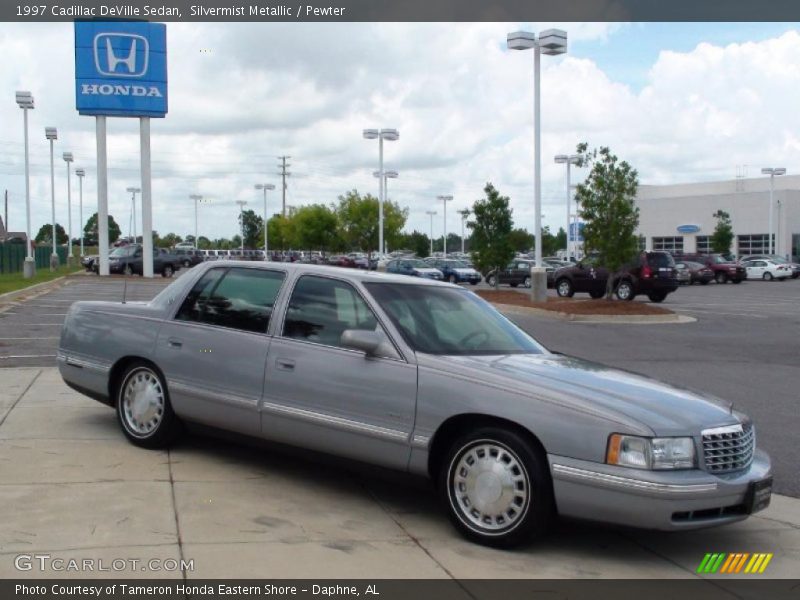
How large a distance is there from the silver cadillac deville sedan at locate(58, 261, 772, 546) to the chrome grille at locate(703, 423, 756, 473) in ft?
0.03

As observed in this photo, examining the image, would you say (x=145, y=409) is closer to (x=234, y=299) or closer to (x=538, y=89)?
(x=234, y=299)

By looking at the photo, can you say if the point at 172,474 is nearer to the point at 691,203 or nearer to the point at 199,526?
the point at 199,526

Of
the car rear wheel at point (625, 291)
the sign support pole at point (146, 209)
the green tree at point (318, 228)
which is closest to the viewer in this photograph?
the car rear wheel at point (625, 291)

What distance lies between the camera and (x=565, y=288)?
3559cm

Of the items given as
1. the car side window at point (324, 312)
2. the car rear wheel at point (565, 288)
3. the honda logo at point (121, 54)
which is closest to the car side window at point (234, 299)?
the car side window at point (324, 312)

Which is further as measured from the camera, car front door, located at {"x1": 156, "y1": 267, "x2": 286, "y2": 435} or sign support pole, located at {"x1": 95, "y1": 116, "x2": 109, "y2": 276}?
sign support pole, located at {"x1": 95, "y1": 116, "x2": 109, "y2": 276}

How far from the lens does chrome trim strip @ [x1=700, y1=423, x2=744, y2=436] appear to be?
17.5ft

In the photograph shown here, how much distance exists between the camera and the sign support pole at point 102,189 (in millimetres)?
43438

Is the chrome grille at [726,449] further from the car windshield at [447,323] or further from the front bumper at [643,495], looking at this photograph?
the car windshield at [447,323]

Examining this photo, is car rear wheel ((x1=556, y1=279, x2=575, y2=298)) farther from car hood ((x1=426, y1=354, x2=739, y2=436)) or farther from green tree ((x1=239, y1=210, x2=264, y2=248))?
green tree ((x1=239, y1=210, x2=264, y2=248))

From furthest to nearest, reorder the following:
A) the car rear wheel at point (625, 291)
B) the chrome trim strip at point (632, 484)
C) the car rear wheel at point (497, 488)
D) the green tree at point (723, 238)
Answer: the green tree at point (723, 238) → the car rear wheel at point (625, 291) → the car rear wheel at point (497, 488) → the chrome trim strip at point (632, 484)

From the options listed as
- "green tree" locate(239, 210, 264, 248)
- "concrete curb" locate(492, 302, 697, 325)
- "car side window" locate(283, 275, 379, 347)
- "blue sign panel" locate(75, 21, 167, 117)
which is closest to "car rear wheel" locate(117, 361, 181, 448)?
"car side window" locate(283, 275, 379, 347)

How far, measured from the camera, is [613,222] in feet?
86.4

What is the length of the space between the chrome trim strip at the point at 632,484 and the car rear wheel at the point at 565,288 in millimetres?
30488
